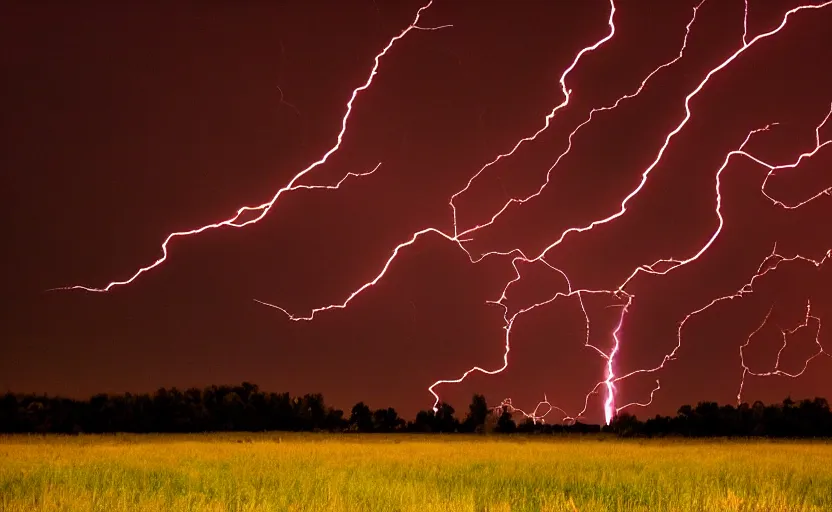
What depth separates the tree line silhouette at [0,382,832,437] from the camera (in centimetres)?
4141

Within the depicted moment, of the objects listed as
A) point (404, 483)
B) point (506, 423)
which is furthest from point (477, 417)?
point (404, 483)

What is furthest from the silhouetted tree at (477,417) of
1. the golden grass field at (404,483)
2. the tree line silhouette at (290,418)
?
the golden grass field at (404,483)

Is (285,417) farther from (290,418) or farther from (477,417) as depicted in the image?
(477,417)

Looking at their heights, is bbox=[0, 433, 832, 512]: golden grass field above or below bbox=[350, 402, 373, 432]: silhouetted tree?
below

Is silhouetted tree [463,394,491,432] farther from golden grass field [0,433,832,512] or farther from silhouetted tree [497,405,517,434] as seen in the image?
golden grass field [0,433,832,512]

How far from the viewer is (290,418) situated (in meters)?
47.8

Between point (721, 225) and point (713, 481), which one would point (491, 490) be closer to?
point (713, 481)

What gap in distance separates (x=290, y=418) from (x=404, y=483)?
123ft

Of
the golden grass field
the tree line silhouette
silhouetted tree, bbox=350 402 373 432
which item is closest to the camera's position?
the golden grass field

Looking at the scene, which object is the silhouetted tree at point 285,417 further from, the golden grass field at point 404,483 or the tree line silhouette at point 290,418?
the golden grass field at point 404,483

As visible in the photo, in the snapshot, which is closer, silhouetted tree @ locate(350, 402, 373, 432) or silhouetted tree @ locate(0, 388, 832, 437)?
silhouetted tree @ locate(0, 388, 832, 437)

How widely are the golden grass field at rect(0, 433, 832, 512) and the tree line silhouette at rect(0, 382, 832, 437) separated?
80.5ft

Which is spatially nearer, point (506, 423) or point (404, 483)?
point (404, 483)

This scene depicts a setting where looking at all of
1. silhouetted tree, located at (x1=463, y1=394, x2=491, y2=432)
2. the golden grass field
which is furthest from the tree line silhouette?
the golden grass field
